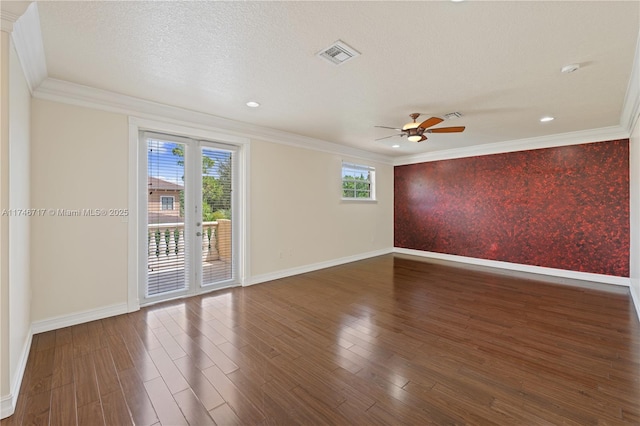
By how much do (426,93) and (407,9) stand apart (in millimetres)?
1519

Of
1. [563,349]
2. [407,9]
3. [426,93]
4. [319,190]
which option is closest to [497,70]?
[426,93]

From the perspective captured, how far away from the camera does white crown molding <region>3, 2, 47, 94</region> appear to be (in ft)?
6.17

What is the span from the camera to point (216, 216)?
435 cm

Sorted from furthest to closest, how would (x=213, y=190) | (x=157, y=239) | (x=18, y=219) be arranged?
(x=213, y=190)
(x=157, y=239)
(x=18, y=219)

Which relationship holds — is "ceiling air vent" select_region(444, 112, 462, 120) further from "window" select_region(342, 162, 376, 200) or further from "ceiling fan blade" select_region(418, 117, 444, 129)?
"window" select_region(342, 162, 376, 200)

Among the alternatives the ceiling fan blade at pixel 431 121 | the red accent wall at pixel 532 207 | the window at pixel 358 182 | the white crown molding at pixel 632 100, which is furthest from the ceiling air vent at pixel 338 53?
the red accent wall at pixel 532 207

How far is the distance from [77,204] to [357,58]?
10.7ft

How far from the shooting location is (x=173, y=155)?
3.90 m

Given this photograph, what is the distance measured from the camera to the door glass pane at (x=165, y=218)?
3.72 m

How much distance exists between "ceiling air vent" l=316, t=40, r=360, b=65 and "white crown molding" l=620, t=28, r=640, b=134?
218 centimetres

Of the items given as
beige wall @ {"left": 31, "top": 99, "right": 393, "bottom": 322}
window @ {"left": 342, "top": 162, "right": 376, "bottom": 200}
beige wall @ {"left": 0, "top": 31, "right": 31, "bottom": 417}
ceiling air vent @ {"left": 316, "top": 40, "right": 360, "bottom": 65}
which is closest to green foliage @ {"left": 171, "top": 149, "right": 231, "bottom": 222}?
beige wall @ {"left": 31, "top": 99, "right": 393, "bottom": 322}

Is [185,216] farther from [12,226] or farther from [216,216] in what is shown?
[12,226]

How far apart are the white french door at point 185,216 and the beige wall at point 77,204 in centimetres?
31

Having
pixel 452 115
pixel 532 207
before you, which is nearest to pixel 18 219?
pixel 452 115
